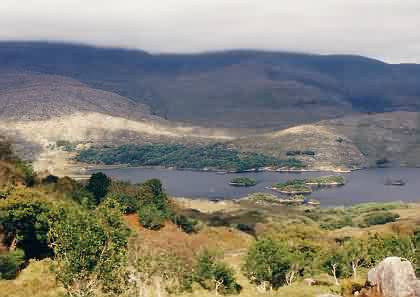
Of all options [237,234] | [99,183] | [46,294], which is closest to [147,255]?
[46,294]

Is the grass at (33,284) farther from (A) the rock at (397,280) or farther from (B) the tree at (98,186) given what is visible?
(B) the tree at (98,186)

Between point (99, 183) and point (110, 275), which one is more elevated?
point (110, 275)

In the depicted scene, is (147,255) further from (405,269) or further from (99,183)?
(99,183)

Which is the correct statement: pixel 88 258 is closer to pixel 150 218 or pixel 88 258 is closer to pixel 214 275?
pixel 214 275

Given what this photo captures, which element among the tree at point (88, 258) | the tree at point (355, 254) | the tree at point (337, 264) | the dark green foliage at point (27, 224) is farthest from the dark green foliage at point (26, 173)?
the tree at point (88, 258)

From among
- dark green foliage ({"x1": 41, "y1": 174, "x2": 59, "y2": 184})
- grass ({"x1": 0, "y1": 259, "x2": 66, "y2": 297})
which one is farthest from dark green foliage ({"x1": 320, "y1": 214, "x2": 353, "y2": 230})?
grass ({"x1": 0, "y1": 259, "x2": 66, "y2": 297})

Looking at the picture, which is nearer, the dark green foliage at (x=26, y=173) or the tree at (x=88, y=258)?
the tree at (x=88, y=258)

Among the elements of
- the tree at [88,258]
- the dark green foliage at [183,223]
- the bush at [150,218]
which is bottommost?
the dark green foliage at [183,223]
